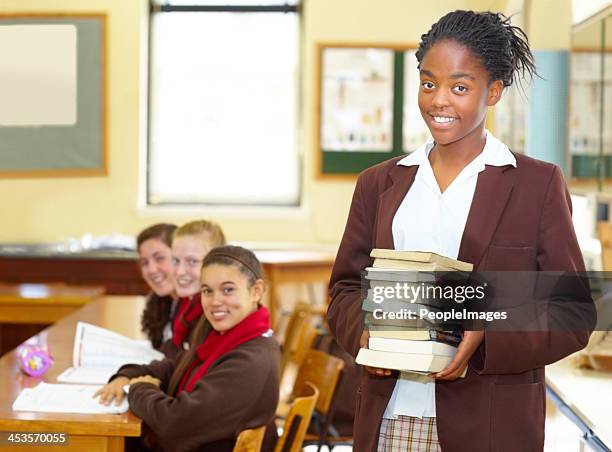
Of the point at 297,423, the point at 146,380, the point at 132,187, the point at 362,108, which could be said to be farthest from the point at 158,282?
the point at 362,108

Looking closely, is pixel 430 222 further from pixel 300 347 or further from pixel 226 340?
pixel 300 347

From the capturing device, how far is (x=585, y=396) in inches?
90.1

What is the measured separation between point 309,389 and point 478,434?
1461 millimetres

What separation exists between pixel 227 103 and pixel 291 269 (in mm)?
1788

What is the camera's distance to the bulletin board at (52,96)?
3598 millimetres

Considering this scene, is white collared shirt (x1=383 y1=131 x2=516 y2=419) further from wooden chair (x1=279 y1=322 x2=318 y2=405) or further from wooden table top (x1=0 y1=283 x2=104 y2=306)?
wooden table top (x1=0 y1=283 x2=104 y2=306)

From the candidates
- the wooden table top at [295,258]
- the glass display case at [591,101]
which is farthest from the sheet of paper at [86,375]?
the wooden table top at [295,258]

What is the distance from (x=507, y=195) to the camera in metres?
1.47

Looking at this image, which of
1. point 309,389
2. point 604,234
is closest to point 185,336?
point 309,389

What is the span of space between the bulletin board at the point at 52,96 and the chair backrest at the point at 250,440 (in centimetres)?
173

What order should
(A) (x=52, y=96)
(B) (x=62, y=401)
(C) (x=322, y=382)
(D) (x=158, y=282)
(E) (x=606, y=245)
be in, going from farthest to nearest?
(A) (x=52, y=96) < (D) (x=158, y=282) < (C) (x=322, y=382) < (E) (x=606, y=245) < (B) (x=62, y=401)

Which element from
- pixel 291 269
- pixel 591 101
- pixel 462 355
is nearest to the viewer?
pixel 462 355

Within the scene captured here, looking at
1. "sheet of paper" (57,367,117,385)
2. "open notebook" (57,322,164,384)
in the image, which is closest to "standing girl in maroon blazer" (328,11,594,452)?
"sheet of paper" (57,367,117,385)

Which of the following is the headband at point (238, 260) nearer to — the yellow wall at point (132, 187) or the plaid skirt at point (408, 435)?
the plaid skirt at point (408, 435)
